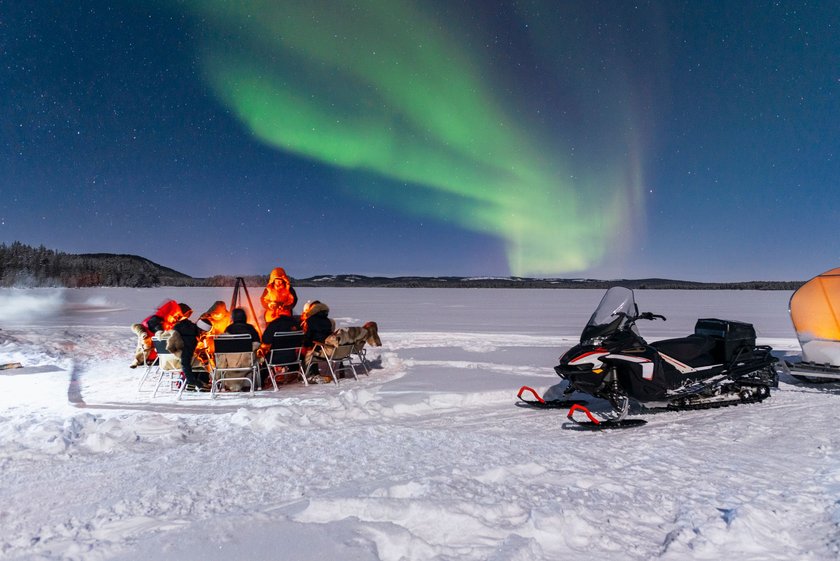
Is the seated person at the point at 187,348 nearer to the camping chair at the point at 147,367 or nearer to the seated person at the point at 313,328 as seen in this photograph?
the camping chair at the point at 147,367

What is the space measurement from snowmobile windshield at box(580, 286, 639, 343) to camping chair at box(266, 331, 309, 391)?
4.13 metres

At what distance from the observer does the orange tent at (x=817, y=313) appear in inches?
315

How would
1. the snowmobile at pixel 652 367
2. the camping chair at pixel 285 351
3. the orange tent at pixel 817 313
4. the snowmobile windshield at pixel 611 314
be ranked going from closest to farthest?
1. the snowmobile at pixel 652 367
2. the snowmobile windshield at pixel 611 314
3. the camping chair at pixel 285 351
4. the orange tent at pixel 817 313

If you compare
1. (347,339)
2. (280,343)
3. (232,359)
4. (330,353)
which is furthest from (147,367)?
(347,339)

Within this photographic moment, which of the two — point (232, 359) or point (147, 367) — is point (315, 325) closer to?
point (232, 359)

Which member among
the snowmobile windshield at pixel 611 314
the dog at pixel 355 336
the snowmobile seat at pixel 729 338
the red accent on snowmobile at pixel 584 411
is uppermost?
the snowmobile windshield at pixel 611 314

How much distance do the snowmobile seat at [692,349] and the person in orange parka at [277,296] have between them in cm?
594

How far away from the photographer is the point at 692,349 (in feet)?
21.4

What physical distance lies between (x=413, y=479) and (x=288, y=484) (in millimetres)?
844

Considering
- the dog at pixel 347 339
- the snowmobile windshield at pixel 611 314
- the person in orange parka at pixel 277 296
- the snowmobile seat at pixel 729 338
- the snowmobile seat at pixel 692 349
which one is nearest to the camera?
the snowmobile windshield at pixel 611 314

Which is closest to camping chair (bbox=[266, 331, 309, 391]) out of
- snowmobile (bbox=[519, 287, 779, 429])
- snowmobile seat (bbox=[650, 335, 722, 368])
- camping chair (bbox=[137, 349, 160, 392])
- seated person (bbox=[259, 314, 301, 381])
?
seated person (bbox=[259, 314, 301, 381])

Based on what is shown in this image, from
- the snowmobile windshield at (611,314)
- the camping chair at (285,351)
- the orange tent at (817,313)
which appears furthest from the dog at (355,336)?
the orange tent at (817,313)

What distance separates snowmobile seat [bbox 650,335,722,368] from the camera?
6.31 m

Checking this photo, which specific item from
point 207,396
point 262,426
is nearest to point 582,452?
point 262,426
